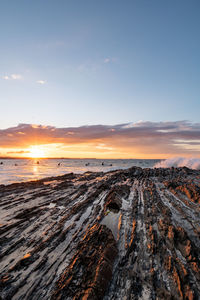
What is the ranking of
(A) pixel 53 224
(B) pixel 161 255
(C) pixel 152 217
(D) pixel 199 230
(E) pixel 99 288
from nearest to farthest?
(E) pixel 99 288 < (B) pixel 161 255 < (D) pixel 199 230 < (A) pixel 53 224 < (C) pixel 152 217

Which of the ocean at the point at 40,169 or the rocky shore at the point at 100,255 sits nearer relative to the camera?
the rocky shore at the point at 100,255

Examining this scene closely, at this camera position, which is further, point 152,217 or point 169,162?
point 169,162

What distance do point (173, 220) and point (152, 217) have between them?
95 cm

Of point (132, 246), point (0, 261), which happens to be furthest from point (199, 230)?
point (0, 261)

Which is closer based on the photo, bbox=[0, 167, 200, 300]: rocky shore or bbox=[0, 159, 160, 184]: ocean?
bbox=[0, 167, 200, 300]: rocky shore

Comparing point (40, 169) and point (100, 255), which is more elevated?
point (100, 255)

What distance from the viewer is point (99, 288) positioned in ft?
10.3

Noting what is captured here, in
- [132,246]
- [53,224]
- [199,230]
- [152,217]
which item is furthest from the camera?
[152,217]

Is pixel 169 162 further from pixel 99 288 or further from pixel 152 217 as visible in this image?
pixel 99 288

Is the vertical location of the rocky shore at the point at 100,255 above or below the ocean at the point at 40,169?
above

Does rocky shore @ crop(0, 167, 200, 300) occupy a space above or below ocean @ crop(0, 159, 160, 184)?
above

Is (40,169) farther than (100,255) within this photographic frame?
Yes

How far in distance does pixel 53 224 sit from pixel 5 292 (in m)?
3.31

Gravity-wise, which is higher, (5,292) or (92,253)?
(92,253)
